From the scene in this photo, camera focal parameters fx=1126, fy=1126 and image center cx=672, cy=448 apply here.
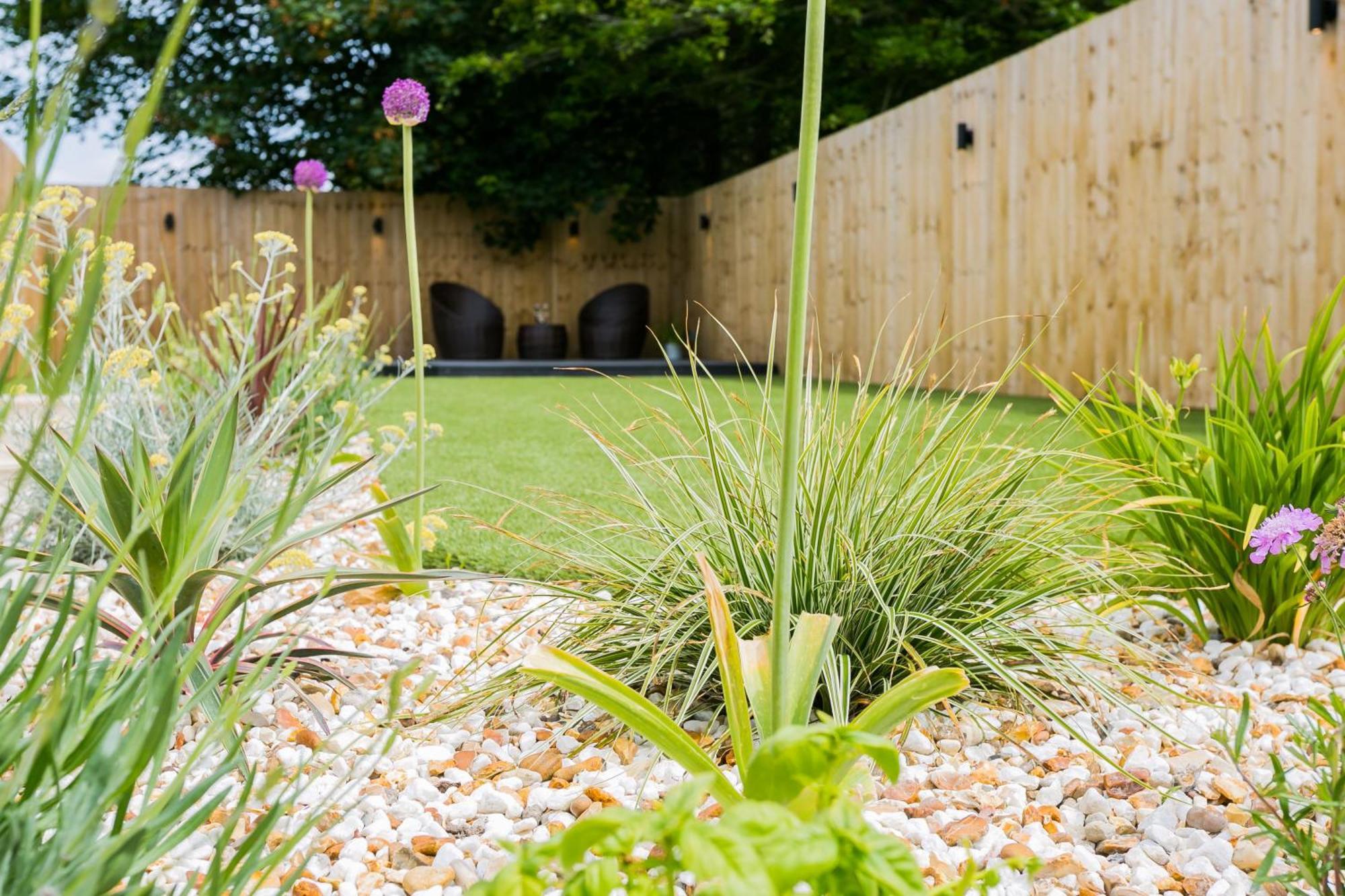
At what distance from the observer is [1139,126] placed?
523 cm

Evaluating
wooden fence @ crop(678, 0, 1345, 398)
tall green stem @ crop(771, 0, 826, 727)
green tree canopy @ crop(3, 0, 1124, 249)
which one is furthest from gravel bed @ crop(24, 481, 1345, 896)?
green tree canopy @ crop(3, 0, 1124, 249)

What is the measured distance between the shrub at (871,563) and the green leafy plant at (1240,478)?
214 millimetres

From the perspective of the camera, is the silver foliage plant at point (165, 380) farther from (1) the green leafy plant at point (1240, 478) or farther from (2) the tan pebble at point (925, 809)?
(1) the green leafy plant at point (1240, 478)

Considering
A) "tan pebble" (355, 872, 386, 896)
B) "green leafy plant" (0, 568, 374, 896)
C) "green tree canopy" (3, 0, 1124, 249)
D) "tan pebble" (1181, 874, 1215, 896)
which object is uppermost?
"green tree canopy" (3, 0, 1124, 249)

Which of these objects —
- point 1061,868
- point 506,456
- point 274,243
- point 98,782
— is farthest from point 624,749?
point 506,456

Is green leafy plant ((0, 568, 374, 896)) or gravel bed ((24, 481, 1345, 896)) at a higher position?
green leafy plant ((0, 568, 374, 896))

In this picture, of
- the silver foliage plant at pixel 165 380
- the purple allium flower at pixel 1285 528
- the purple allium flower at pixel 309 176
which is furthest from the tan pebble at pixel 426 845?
the purple allium flower at pixel 309 176

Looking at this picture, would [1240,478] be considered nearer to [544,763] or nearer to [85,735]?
[544,763]

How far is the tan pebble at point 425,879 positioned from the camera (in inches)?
44.7

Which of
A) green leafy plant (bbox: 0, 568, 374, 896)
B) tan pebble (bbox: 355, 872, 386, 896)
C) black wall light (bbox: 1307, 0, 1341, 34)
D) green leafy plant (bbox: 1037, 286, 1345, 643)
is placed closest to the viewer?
green leafy plant (bbox: 0, 568, 374, 896)

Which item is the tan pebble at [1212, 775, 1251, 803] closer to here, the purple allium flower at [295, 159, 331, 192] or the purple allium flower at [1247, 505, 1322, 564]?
the purple allium flower at [1247, 505, 1322, 564]

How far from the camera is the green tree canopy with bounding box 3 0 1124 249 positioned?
1086 centimetres

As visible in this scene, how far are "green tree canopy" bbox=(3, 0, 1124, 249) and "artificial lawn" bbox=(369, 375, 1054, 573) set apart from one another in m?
4.27

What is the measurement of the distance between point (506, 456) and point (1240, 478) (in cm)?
303
